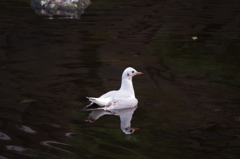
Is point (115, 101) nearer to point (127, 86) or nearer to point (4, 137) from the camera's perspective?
point (127, 86)

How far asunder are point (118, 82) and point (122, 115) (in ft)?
5.93

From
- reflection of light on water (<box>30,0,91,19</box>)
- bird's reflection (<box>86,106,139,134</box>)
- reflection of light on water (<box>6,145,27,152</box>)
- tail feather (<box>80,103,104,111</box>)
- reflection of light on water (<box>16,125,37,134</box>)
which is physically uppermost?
reflection of light on water (<box>30,0,91,19</box>)

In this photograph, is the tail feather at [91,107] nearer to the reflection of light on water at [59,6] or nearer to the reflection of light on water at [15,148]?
the reflection of light on water at [15,148]

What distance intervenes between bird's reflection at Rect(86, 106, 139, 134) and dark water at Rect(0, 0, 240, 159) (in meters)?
0.10

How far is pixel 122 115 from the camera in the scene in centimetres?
749

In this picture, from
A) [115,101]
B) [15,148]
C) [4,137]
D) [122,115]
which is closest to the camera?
[15,148]

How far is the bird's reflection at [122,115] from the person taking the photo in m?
6.93

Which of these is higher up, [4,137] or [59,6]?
[59,6]

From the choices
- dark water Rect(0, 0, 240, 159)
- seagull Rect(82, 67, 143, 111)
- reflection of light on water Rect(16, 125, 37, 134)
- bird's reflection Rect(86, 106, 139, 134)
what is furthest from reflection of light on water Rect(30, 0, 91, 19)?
reflection of light on water Rect(16, 125, 37, 134)

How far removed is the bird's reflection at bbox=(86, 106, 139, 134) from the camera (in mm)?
6930

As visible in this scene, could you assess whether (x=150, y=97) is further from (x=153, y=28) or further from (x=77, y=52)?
(x=153, y=28)

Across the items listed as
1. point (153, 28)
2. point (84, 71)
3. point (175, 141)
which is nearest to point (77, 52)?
point (84, 71)

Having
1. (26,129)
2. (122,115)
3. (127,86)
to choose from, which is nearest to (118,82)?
(127,86)

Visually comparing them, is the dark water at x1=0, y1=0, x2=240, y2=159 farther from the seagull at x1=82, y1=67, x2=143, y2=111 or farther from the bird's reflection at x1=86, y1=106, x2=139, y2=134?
the seagull at x1=82, y1=67, x2=143, y2=111
